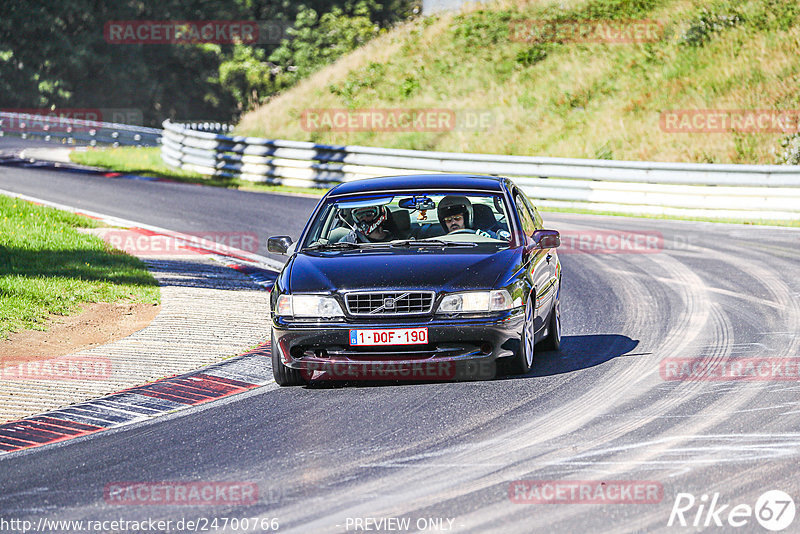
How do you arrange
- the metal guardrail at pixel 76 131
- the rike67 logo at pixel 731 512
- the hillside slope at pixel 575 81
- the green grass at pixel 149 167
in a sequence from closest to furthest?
the rike67 logo at pixel 731 512, the green grass at pixel 149 167, the hillside slope at pixel 575 81, the metal guardrail at pixel 76 131

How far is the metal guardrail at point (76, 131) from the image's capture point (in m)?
41.6

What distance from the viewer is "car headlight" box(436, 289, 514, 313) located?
8.70m

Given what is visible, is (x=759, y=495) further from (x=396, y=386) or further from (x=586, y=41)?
(x=586, y=41)

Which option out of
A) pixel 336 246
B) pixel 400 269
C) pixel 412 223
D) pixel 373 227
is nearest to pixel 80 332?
pixel 336 246

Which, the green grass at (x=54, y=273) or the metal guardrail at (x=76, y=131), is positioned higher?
the metal guardrail at (x=76, y=131)

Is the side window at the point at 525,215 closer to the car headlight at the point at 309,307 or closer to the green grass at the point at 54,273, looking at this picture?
the car headlight at the point at 309,307

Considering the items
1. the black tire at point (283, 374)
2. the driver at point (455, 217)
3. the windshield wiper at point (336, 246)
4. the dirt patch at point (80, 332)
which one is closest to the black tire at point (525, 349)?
the driver at point (455, 217)

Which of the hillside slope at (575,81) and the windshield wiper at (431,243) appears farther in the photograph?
the hillside slope at (575,81)

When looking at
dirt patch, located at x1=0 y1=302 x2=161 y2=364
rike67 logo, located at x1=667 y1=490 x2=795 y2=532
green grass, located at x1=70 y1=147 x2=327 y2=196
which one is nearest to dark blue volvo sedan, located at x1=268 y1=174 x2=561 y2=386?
dirt patch, located at x1=0 y1=302 x2=161 y2=364

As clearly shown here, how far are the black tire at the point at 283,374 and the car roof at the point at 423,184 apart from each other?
1917mm

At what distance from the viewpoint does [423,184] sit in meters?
10.4

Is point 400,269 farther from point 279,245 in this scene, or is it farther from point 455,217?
point 279,245

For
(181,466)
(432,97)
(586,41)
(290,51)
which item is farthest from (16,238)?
(290,51)

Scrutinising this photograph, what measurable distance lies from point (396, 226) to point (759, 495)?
4.76m
